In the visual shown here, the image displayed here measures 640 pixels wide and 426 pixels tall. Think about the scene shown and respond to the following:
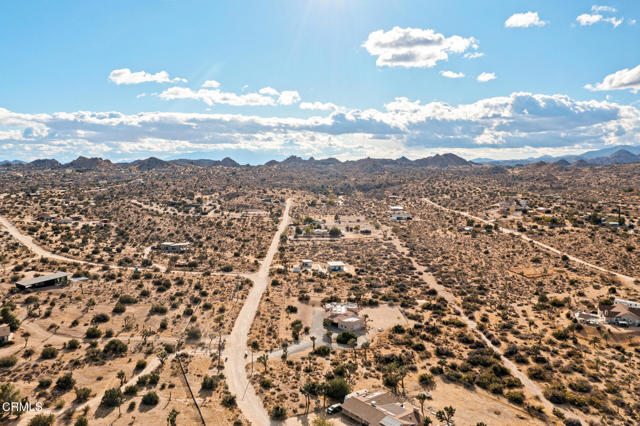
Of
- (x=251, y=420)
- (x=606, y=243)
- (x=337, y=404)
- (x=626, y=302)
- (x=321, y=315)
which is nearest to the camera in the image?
(x=251, y=420)

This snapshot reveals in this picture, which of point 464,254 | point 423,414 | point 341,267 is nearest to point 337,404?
point 423,414

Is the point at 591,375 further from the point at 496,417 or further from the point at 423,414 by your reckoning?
the point at 423,414

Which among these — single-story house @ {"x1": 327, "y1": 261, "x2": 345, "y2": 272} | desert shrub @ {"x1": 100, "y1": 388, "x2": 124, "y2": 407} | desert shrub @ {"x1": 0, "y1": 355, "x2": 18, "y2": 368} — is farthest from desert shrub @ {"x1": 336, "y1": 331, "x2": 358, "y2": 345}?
desert shrub @ {"x1": 0, "y1": 355, "x2": 18, "y2": 368}

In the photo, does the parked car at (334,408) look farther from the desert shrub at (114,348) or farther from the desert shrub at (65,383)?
the desert shrub at (114,348)

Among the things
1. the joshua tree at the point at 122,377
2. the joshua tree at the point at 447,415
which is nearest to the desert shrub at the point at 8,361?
the joshua tree at the point at 122,377

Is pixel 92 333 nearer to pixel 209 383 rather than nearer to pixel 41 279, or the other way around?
pixel 209 383

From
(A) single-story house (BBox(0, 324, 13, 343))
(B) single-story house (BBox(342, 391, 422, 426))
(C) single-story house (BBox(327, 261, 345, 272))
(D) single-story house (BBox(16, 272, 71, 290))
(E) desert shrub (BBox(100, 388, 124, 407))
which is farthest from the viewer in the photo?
(C) single-story house (BBox(327, 261, 345, 272))

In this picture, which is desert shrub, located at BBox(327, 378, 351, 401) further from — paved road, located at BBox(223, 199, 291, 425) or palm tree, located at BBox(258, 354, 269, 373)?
palm tree, located at BBox(258, 354, 269, 373)
